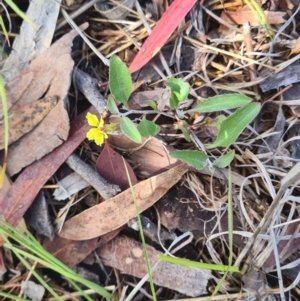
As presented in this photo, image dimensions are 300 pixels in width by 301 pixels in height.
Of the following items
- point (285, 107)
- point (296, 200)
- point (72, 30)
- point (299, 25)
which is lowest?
point (296, 200)

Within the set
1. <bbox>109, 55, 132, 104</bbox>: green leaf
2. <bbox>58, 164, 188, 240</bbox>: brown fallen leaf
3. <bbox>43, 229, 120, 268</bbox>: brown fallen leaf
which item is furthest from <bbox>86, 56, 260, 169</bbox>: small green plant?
<bbox>43, 229, 120, 268</bbox>: brown fallen leaf

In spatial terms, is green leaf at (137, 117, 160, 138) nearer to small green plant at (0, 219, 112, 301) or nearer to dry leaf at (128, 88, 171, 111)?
dry leaf at (128, 88, 171, 111)

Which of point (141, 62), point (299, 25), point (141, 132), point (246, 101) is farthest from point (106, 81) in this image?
point (299, 25)

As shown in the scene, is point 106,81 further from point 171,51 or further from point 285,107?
point 285,107

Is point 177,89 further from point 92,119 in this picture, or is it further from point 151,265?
point 151,265

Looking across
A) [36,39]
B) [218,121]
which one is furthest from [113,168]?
[36,39]
